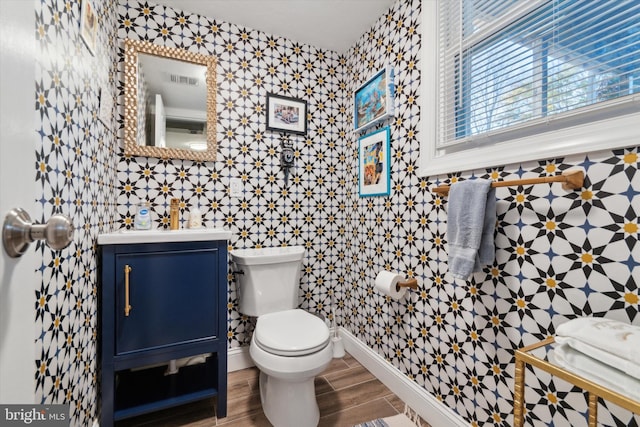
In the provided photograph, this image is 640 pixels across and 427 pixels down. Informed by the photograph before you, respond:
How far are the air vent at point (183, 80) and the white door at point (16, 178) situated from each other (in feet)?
5.00

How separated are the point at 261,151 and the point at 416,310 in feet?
4.80

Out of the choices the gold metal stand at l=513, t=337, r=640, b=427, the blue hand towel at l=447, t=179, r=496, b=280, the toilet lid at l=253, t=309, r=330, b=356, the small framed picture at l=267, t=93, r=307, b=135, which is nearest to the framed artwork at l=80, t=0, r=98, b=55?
the small framed picture at l=267, t=93, r=307, b=135

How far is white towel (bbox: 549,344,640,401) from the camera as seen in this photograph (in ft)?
2.01

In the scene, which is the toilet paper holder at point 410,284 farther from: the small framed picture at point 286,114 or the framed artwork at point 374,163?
the small framed picture at point 286,114

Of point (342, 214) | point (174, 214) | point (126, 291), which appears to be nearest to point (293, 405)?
point (126, 291)

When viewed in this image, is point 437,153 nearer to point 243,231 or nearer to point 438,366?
point 438,366

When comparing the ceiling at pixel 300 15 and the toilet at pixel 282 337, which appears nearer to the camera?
the toilet at pixel 282 337

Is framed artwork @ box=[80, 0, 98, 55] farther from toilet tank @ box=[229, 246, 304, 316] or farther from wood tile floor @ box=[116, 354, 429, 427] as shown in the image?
wood tile floor @ box=[116, 354, 429, 427]

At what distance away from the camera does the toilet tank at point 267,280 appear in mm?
1768

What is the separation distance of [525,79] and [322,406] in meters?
1.84

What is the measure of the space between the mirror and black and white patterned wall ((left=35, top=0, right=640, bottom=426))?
2.9 inches

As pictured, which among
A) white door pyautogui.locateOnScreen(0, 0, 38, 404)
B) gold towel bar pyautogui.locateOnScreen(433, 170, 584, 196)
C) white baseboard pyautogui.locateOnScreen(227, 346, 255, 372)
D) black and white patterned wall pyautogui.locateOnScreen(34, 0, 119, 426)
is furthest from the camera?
white baseboard pyautogui.locateOnScreen(227, 346, 255, 372)

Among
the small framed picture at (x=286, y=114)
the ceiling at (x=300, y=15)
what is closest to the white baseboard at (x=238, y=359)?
the small framed picture at (x=286, y=114)

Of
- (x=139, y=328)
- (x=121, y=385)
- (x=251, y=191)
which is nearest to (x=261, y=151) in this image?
(x=251, y=191)
